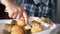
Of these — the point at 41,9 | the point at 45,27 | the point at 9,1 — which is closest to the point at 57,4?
the point at 41,9

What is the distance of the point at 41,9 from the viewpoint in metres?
1.45

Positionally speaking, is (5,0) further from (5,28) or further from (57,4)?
(57,4)

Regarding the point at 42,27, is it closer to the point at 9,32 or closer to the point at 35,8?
the point at 9,32

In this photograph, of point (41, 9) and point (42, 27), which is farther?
point (41, 9)

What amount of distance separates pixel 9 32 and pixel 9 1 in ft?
0.96

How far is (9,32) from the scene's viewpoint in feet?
1.71

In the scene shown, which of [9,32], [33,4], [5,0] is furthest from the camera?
[33,4]

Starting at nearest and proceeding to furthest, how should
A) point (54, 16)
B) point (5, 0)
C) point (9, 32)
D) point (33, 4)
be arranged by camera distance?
point (9, 32) < point (5, 0) < point (33, 4) < point (54, 16)

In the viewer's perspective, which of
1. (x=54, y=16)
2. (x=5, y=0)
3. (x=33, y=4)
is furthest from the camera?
(x=54, y=16)

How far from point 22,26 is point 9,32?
0.17ft

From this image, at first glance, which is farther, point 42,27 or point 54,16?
point 54,16

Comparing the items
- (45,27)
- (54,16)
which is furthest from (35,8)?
(45,27)

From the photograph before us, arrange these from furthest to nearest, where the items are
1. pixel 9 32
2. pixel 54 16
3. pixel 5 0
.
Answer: pixel 54 16
pixel 5 0
pixel 9 32

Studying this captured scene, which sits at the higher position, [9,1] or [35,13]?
[9,1]
